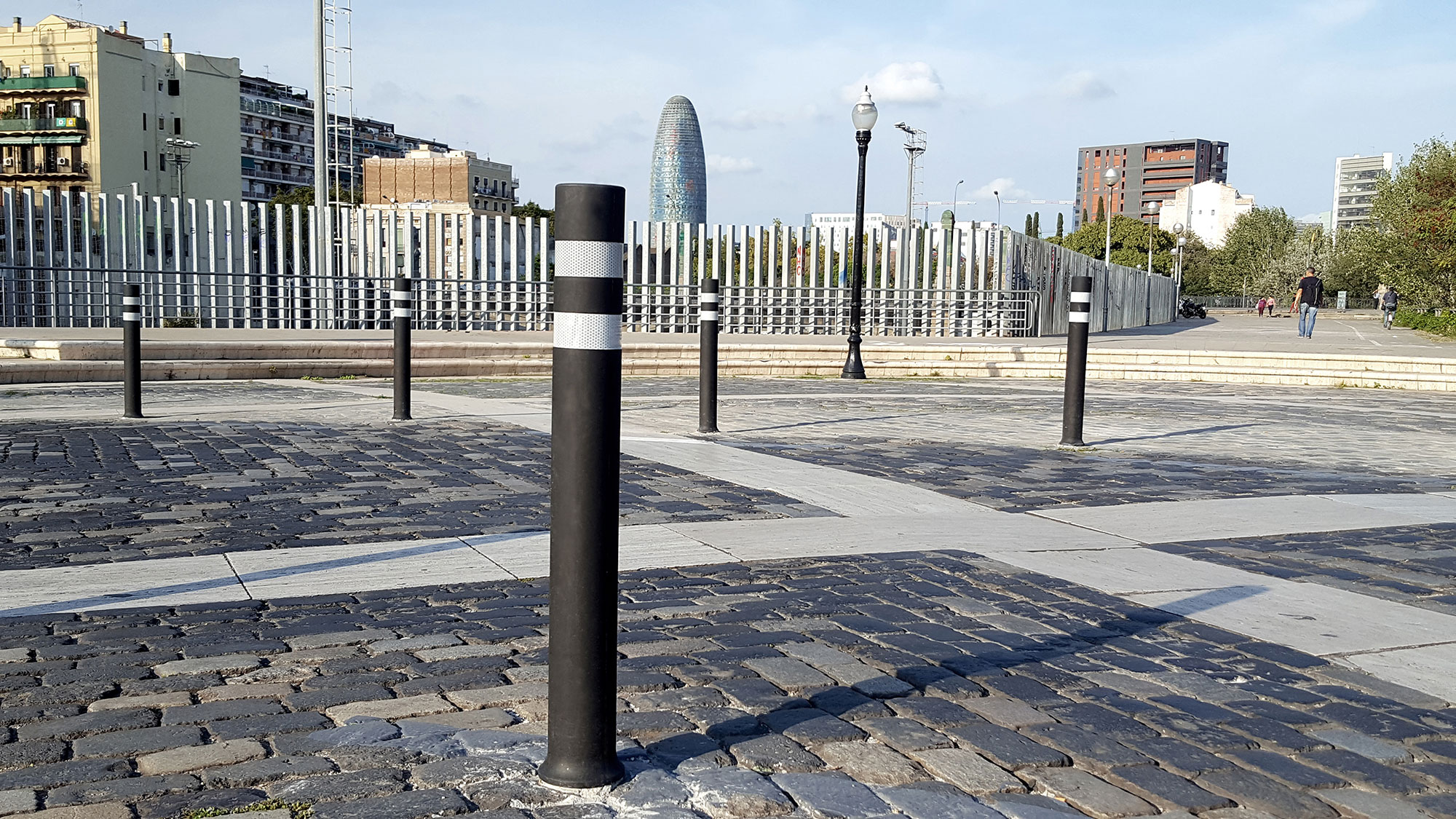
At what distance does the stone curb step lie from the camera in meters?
16.7

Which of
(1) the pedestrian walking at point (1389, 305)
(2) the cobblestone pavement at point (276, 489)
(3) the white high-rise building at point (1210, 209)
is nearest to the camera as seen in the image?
(2) the cobblestone pavement at point (276, 489)

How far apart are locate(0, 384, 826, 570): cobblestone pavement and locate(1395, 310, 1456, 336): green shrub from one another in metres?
34.8

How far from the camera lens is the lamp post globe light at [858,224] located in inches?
715

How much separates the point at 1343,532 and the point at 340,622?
4.99m

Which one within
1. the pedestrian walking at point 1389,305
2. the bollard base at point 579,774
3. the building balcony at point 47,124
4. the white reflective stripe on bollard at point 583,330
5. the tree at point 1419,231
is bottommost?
the bollard base at point 579,774

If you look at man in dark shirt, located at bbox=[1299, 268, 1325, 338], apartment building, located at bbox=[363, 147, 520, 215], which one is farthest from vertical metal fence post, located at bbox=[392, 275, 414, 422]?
apartment building, located at bbox=[363, 147, 520, 215]

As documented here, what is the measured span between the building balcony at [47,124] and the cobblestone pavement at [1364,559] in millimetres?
100741

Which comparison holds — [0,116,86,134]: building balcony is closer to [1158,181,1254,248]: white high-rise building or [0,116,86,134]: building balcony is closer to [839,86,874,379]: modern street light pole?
[839,86,874,379]: modern street light pole

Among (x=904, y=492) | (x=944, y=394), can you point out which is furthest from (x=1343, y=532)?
(x=944, y=394)

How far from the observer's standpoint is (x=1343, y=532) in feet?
20.8

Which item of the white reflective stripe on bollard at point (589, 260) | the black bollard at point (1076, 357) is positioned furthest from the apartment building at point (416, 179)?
the white reflective stripe on bollard at point (589, 260)

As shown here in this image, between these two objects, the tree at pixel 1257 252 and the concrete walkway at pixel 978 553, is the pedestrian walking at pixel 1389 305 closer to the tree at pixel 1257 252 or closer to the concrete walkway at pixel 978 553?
the concrete walkway at pixel 978 553

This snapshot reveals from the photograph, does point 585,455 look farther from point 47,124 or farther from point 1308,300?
point 47,124

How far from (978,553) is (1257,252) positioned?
104777 millimetres
